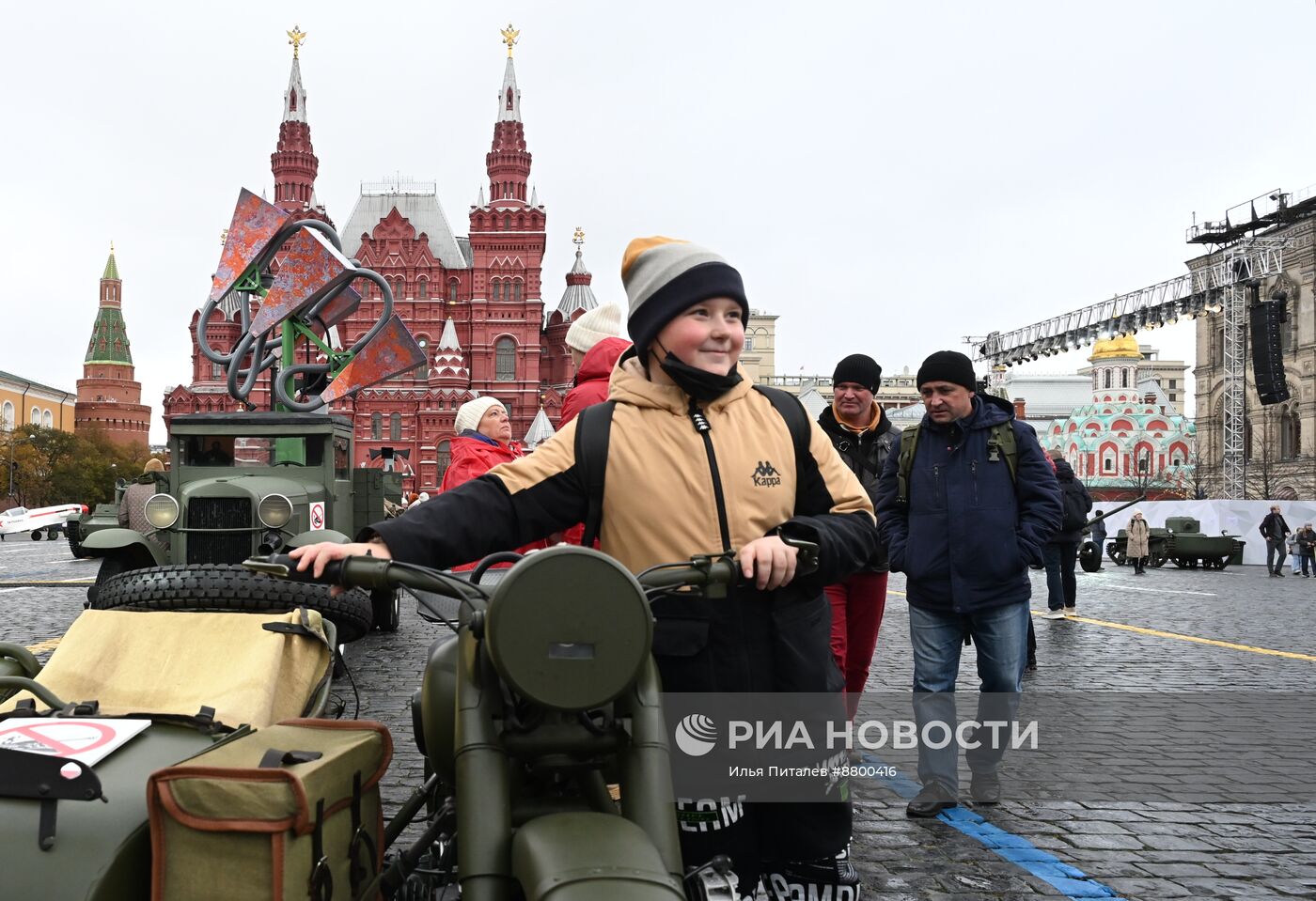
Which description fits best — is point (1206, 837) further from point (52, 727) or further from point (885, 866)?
point (52, 727)

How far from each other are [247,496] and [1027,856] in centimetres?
690

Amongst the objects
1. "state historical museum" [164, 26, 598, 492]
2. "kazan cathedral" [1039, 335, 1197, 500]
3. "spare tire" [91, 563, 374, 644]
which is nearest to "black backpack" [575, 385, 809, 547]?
"spare tire" [91, 563, 374, 644]

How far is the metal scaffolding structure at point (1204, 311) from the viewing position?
44.5 meters

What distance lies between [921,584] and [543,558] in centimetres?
335

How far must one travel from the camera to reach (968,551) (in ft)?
15.6

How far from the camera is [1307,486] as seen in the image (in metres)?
60.1

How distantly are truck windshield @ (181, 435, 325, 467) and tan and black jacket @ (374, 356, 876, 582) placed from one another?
7998mm

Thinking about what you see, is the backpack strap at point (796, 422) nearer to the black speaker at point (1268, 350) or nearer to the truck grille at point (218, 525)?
the truck grille at point (218, 525)

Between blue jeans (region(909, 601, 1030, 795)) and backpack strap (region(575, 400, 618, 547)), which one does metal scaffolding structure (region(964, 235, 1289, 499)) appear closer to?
blue jeans (region(909, 601, 1030, 795))

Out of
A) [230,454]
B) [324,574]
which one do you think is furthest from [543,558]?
[230,454]

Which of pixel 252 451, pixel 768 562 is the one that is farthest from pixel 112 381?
pixel 768 562

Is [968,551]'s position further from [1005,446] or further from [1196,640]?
[1196,640]

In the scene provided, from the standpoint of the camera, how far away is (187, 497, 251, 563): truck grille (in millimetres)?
9039

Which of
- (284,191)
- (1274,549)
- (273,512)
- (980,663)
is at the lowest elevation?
(1274,549)
